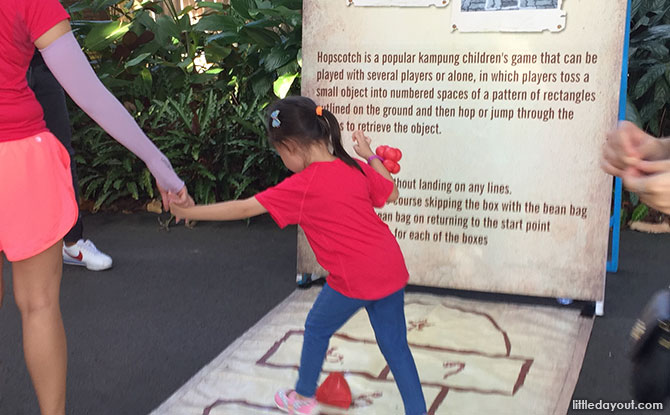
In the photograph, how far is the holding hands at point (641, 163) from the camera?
909 mm

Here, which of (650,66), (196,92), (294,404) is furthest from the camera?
(196,92)

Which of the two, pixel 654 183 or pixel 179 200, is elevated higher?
pixel 654 183

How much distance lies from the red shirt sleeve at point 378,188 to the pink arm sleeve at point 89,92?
0.64 metres

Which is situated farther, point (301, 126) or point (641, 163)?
point (301, 126)

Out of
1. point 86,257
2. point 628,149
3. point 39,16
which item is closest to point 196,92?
point 86,257

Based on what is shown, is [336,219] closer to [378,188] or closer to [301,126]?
[378,188]

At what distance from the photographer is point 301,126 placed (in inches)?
86.0

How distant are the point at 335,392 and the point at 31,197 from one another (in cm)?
113

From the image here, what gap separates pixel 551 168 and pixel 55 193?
2081 mm

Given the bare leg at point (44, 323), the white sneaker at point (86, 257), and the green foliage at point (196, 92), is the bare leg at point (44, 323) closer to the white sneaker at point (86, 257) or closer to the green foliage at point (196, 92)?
the white sneaker at point (86, 257)

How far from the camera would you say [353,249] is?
7.07 ft

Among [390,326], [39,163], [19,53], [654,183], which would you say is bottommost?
[390,326]

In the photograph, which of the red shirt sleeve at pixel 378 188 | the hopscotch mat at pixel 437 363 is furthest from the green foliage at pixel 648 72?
the red shirt sleeve at pixel 378 188

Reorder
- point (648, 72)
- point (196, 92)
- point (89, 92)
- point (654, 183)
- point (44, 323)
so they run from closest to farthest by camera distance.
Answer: point (654, 183), point (89, 92), point (44, 323), point (648, 72), point (196, 92)
